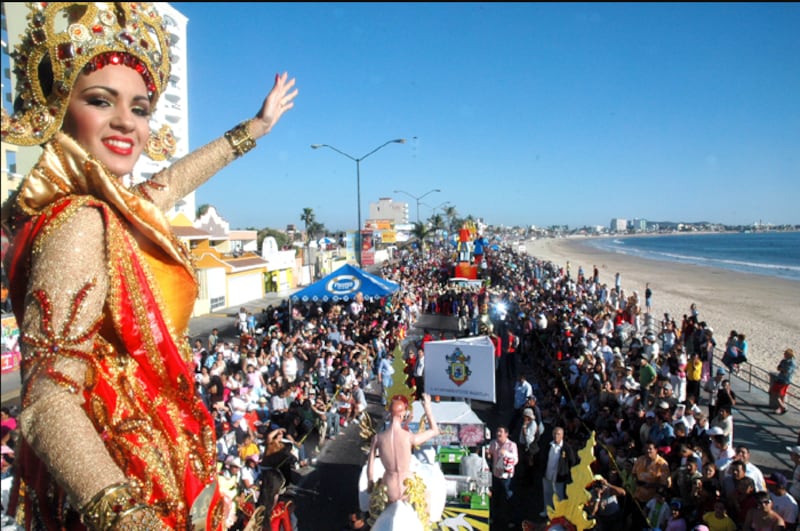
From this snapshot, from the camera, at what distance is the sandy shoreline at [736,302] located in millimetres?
20641

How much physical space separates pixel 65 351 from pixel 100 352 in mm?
292

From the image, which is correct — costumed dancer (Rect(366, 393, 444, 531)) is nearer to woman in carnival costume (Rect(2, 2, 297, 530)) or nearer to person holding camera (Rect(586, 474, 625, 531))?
Result: woman in carnival costume (Rect(2, 2, 297, 530))

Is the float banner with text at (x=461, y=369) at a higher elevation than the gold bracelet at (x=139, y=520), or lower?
lower

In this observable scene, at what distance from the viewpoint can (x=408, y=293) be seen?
24.5m

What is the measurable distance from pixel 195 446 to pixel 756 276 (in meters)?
56.2

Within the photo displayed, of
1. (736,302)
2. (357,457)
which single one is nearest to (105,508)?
(357,457)

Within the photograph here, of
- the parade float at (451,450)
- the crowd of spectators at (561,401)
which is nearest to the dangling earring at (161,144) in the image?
the crowd of spectators at (561,401)

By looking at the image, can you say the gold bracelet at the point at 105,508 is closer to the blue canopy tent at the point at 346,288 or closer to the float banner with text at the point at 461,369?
the float banner with text at the point at 461,369

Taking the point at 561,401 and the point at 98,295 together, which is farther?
the point at 561,401

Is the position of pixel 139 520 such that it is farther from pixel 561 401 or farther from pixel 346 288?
pixel 346 288

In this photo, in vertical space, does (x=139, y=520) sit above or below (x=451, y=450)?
above

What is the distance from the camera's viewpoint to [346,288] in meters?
17.2

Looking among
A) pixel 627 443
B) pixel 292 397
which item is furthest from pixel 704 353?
pixel 292 397

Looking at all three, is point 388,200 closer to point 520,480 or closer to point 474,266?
point 474,266
